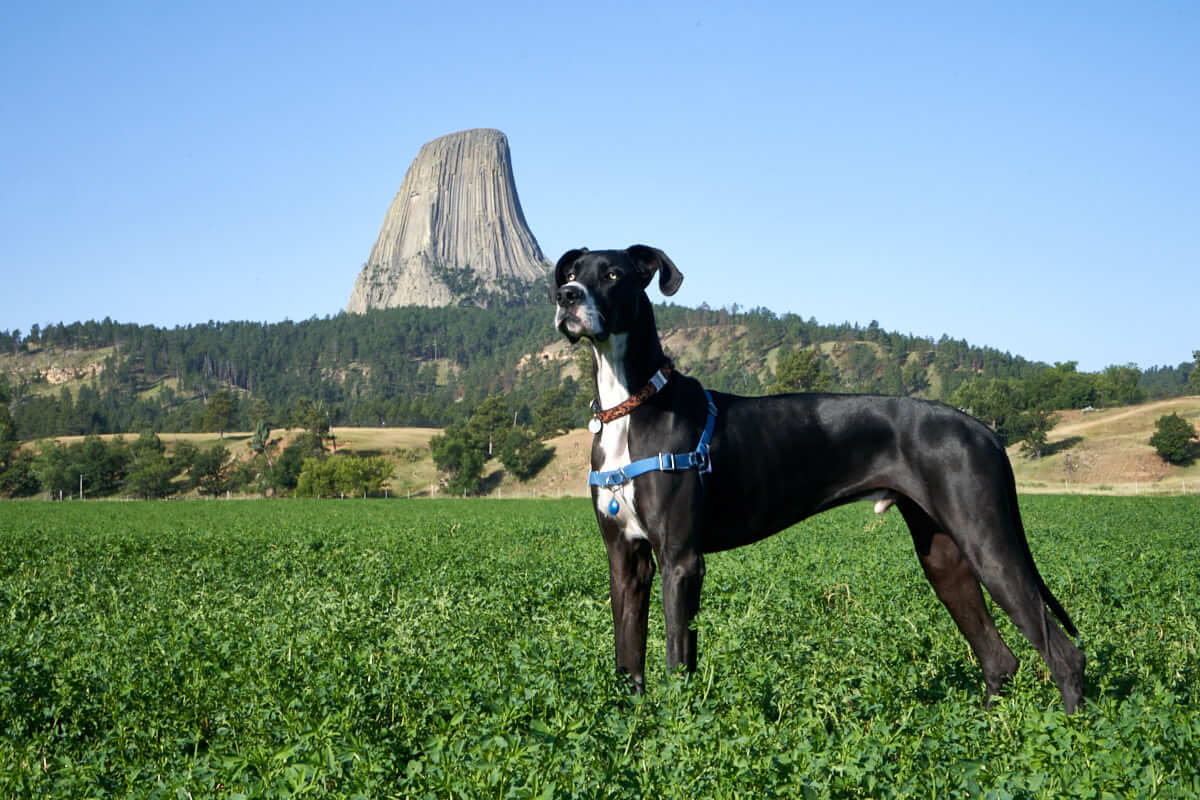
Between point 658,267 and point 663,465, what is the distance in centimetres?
125

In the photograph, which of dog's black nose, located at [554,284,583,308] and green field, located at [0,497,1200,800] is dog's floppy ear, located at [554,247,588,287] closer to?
dog's black nose, located at [554,284,583,308]

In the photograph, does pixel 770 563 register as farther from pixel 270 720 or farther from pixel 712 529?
pixel 270 720

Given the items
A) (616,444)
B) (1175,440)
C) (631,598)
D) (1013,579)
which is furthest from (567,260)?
(1175,440)

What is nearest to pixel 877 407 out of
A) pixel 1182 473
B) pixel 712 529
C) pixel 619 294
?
pixel 712 529

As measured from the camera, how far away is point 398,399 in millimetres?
183375

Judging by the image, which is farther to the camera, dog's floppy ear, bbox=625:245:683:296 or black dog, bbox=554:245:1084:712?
dog's floppy ear, bbox=625:245:683:296

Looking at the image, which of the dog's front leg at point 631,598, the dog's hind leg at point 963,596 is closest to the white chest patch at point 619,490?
the dog's front leg at point 631,598

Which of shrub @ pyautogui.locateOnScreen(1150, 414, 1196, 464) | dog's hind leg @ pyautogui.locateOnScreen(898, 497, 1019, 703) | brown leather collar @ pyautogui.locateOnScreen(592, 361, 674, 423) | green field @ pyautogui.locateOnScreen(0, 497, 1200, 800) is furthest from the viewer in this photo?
shrub @ pyautogui.locateOnScreen(1150, 414, 1196, 464)

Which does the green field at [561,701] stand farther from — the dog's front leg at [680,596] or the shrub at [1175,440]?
the shrub at [1175,440]

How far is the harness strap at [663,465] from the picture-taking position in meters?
5.47

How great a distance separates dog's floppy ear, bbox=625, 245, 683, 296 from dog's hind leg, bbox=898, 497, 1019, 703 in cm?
213

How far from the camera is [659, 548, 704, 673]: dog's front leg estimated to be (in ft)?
17.7

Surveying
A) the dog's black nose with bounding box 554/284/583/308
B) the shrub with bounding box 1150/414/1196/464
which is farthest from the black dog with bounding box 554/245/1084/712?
the shrub with bounding box 1150/414/1196/464

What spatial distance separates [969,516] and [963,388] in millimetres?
114846
